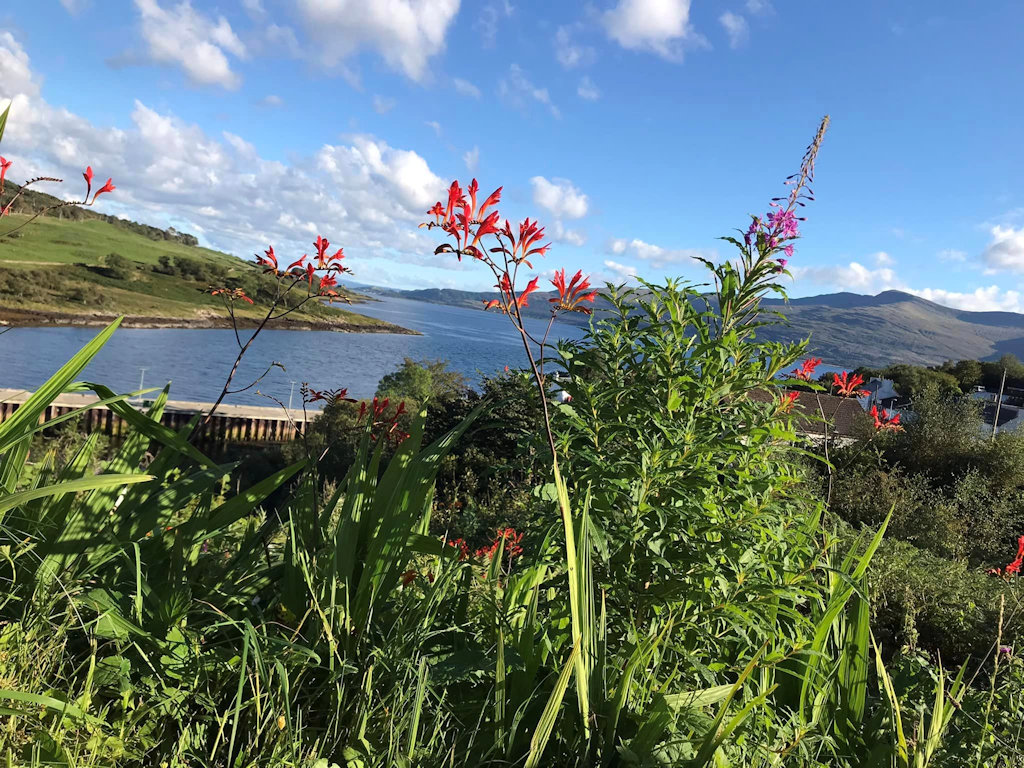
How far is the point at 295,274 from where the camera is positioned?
2.32m

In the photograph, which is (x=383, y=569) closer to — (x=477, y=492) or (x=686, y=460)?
(x=686, y=460)

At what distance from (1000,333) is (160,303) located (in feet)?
765

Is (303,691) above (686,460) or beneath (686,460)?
beneath

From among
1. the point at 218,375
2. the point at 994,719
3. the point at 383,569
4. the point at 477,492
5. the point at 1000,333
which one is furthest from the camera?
the point at 1000,333

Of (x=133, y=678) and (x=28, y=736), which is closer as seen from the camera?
(x=28, y=736)

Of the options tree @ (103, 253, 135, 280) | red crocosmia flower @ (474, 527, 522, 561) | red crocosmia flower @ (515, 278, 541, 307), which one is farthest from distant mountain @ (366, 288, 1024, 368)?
red crocosmia flower @ (515, 278, 541, 307)

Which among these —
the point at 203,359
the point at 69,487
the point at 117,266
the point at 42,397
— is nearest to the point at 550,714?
the point at 69,487

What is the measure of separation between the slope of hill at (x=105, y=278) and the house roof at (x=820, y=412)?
3008cm

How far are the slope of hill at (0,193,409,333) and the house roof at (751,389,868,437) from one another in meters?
30.1

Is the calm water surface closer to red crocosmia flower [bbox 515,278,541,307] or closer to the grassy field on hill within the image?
the grassy field on hill

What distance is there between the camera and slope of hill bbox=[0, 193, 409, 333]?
48312 mm

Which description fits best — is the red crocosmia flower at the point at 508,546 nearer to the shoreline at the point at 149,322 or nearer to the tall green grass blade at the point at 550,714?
the tall green grass blade at the point at 550,714

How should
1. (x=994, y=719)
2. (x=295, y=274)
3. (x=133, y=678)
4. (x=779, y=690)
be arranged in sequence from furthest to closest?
(x=295, y=274) < (x=994, y=719) < (x=779, y=690) < (x=133, y=678)

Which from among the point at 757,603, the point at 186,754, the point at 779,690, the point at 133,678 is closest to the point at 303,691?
the point at 186,754
